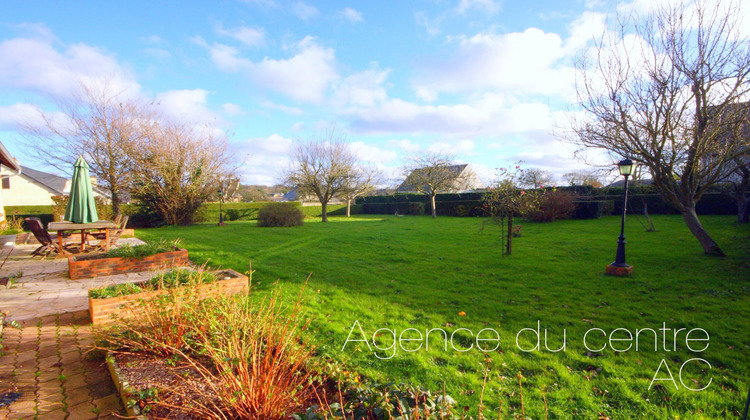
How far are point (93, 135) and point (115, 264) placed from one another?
1586 cm

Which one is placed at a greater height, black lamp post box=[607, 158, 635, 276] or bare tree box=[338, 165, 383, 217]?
bare tree box=[338, 165, 383, 217]

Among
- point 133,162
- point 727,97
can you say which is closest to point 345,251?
point 727,97

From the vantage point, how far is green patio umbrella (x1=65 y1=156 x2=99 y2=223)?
27.4 ft

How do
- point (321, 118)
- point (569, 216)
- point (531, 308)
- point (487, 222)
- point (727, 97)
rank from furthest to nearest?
point (321, 118) < point (569, 216) < point (487, 222) < point (727, 97) < point (531, 308)

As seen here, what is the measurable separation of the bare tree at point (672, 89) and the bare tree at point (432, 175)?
1734cm

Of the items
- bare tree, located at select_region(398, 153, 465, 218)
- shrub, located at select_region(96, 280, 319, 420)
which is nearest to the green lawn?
shrub, located at select_region(96, 280, 319, 420)

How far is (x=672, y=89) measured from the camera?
23.9ft

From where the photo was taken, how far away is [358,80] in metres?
11.7

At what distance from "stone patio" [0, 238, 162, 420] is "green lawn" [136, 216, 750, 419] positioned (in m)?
1.62

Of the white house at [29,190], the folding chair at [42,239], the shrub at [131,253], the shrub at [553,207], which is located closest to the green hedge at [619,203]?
the shrub at [553,207]

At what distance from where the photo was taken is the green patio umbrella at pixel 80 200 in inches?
328

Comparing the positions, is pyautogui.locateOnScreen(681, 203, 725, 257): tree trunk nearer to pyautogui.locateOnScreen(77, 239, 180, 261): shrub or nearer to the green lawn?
the green lawn

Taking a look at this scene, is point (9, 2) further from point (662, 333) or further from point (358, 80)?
point (662, 333)

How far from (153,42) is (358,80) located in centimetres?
599
